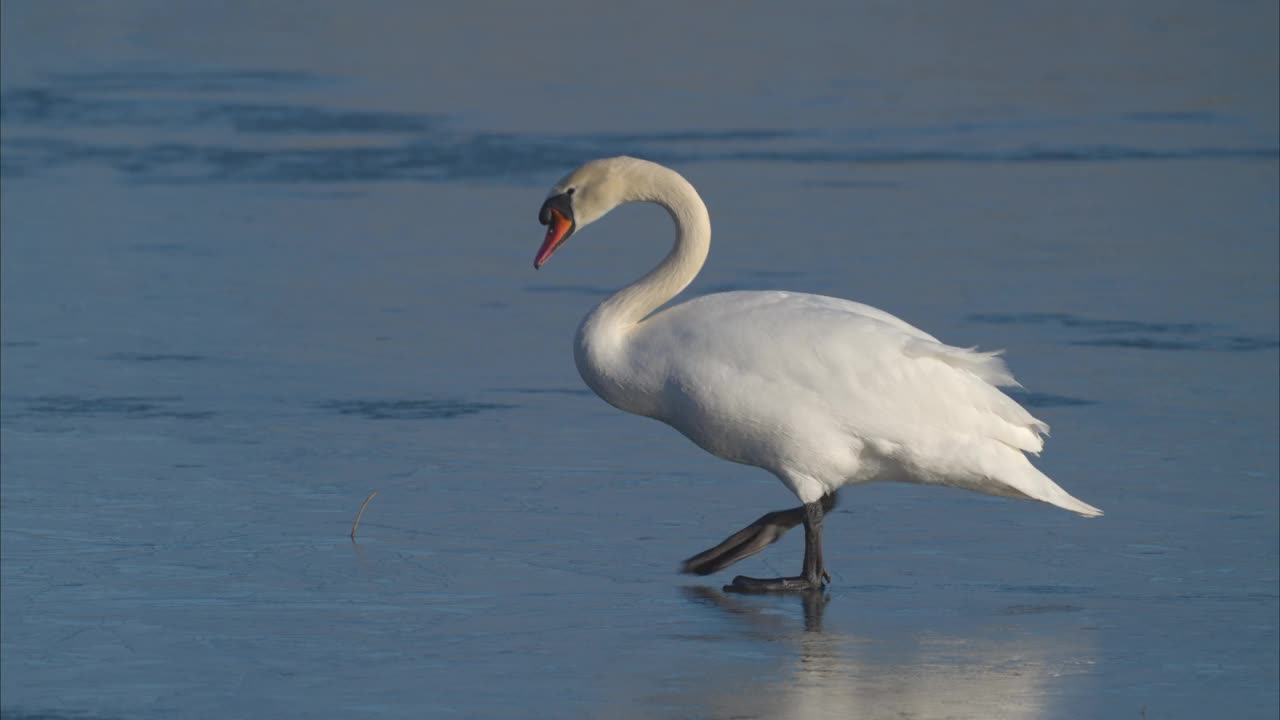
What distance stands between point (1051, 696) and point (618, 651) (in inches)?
39.8

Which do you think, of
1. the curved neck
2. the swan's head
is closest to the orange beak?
the swan's head

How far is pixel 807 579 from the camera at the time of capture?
615 cm

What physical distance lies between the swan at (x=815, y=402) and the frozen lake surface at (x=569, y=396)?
203 mm

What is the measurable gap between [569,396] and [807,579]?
2622 mm

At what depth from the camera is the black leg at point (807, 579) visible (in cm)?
614

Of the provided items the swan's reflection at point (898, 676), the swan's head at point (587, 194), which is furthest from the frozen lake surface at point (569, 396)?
the swan's head at point (587, 194)

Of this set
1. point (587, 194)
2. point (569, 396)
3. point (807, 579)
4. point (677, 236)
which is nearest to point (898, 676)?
point (807, 579)

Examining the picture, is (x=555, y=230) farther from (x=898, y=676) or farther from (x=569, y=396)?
(x=898, y=676)

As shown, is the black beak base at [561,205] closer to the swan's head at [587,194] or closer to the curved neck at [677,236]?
the swan's head at [587,194]

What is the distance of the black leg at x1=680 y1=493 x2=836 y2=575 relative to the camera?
6.22 meters

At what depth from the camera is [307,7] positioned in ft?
88.6

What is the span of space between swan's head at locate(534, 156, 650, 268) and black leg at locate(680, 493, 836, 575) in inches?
43.1

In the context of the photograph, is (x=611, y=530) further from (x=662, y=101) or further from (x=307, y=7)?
(x=307, y=7)

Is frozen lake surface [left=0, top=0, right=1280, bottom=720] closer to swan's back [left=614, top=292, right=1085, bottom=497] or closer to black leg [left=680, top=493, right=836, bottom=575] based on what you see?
black leg [left=680, top=493, right=836, bottom=575]
